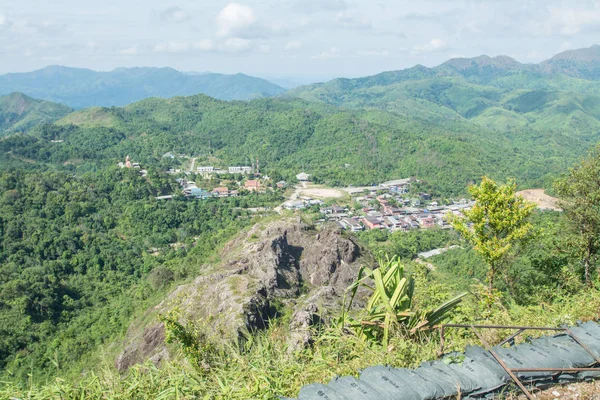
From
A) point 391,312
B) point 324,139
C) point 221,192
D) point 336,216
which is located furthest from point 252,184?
point 391,312

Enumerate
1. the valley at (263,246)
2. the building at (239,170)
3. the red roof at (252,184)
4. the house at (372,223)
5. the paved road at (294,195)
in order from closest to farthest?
the valley at (263,246) < the house at (372,223) < the paved road at (294,195) < the red roof at (252,184) < the building at (239,170)

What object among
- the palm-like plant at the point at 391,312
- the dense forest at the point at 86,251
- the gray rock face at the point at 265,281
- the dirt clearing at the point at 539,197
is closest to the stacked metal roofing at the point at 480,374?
the palm-like plant at the point at 391,312

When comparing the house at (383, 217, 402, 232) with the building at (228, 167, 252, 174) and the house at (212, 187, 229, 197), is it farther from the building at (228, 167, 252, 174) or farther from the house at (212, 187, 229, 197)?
the building at (228, 167, 252, 174)

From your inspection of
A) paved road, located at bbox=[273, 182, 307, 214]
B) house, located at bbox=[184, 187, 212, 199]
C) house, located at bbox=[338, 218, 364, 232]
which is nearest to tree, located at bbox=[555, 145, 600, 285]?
house, located at bbox=[338, 218, 364, 232]

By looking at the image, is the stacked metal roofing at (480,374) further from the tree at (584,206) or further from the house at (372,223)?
the house at (372,223)

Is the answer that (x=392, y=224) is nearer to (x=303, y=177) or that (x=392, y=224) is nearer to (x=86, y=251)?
(x=303, y=177)

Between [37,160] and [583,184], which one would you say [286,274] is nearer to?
[583,184]
